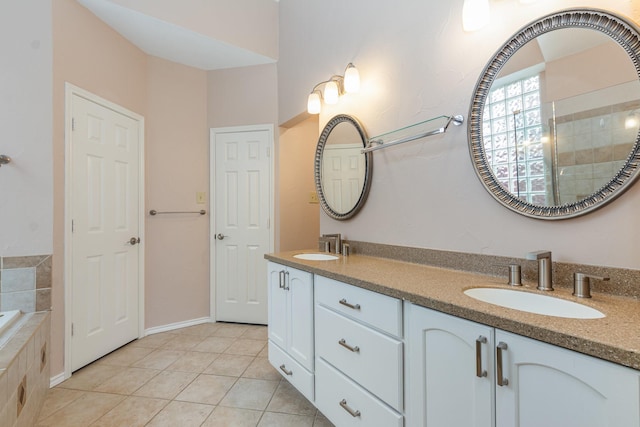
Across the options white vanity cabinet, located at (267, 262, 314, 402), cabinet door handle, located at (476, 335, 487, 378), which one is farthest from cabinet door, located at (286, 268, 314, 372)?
cabinet door handle, located at (476, 335, 487, 378)

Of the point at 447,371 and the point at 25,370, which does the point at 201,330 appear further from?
the point at 447,371

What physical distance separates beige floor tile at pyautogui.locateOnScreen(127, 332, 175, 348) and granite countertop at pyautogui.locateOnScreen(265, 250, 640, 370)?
1.92 m

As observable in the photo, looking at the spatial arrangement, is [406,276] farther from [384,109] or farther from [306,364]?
[384,109]

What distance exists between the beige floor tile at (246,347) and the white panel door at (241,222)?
0.39m

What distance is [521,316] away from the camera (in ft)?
2.59

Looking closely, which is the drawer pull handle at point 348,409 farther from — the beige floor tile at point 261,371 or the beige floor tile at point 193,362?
the beige floor tile at point 193,362

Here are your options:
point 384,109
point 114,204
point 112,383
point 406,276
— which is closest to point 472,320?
point 406,276

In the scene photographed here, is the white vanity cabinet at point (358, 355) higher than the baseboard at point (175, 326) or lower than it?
higher

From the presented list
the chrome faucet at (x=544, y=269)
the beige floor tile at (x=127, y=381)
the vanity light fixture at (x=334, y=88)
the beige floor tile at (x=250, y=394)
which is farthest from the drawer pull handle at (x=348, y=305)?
the beige floor tile at (x=127, y=381)

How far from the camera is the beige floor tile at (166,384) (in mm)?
1903

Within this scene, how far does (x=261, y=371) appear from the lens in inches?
85.9

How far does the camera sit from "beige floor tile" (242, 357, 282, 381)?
210cm

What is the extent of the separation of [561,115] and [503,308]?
0.74 meters

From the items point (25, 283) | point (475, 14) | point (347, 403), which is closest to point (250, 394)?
point (347, 403)
